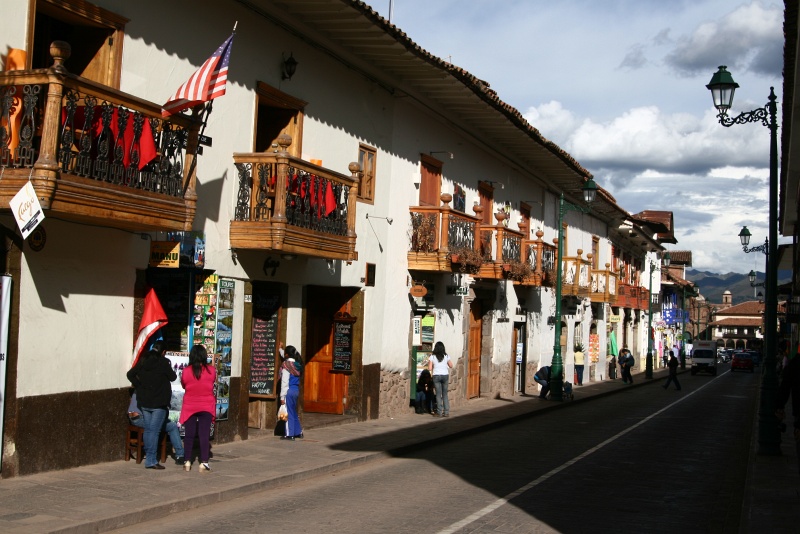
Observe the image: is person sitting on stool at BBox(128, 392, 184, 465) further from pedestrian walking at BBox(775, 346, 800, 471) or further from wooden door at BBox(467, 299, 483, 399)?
wooden door at BBox(467, 299, 483, 399)

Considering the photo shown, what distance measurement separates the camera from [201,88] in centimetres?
1101

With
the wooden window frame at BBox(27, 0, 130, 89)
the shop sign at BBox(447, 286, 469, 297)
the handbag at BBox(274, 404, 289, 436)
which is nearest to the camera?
the wooden window frame at BBox(27, 0, 130, 89)

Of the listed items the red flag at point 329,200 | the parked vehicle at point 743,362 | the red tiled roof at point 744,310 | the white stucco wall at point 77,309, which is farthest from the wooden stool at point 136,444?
the red tiled roof at point 744,310

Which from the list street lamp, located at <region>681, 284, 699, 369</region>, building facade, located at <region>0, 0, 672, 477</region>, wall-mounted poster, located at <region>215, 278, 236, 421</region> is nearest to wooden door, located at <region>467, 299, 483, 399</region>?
building facade, located at <region>0, 0, 672, 477</region>

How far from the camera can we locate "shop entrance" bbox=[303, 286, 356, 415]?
58.1 feet

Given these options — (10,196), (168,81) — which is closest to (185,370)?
(10,196)

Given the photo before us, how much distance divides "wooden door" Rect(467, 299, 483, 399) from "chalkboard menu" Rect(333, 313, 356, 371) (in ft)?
23.7

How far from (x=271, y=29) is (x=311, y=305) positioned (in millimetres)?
5690

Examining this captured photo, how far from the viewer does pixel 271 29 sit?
1469cm

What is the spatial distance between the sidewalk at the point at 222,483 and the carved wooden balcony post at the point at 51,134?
2.96m

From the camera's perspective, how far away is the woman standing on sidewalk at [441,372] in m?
19.8

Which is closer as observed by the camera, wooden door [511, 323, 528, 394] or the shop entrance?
the shop entrance

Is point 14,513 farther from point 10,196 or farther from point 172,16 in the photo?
point 172,16

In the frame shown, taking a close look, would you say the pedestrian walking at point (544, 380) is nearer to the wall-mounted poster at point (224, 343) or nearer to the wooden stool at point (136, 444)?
the wall-mounted poster at point (224, 343)
